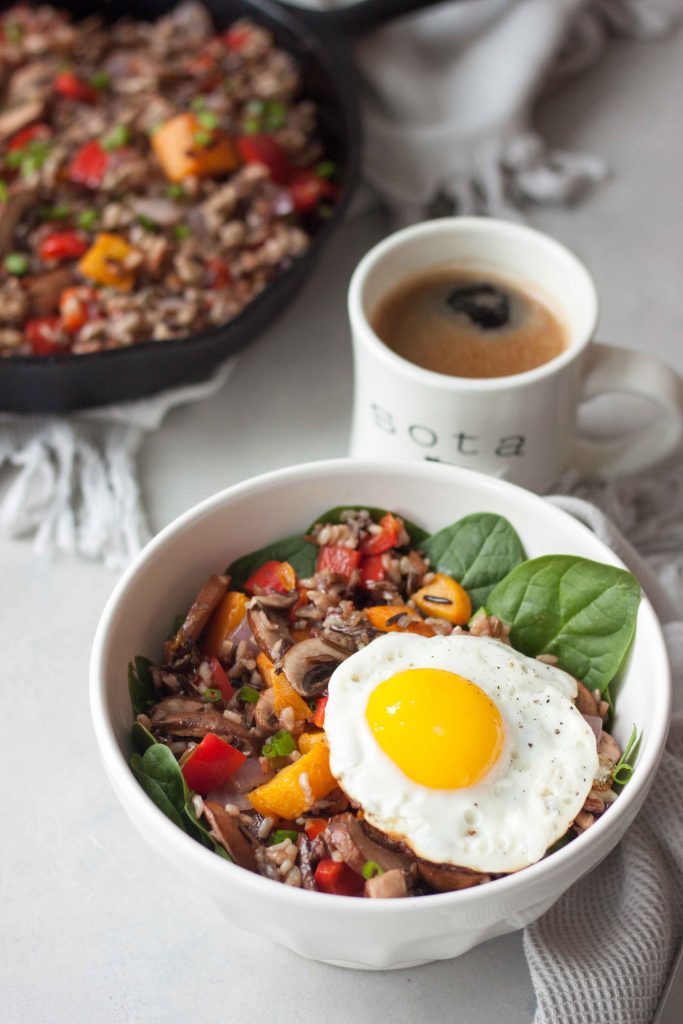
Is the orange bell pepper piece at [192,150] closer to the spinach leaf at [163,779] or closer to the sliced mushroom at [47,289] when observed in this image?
the sliced mushroom at [47,289]

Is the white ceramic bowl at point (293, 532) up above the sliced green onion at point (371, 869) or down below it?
above

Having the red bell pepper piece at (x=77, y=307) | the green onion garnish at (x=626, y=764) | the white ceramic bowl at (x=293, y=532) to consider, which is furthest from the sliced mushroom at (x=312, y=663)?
the red bell pepper piece at (x=77, y=307)

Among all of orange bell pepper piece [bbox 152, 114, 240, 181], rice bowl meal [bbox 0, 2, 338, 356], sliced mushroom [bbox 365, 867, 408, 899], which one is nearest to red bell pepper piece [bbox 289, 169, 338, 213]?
rice bowl meal [bbox 0, 2, 338, 356]

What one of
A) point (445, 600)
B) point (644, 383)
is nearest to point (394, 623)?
point (445, 600)

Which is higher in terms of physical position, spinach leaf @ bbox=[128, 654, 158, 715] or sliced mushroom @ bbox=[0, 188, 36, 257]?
sliced mushroom @ bbox=[0, 188, 36, 257]

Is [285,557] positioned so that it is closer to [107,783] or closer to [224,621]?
[224,621]

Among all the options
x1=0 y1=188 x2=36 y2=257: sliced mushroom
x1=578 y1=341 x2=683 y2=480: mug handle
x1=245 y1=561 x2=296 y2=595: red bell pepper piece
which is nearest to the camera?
x1=245 y1=561 x2=296 y2=595: red bell pepper piece

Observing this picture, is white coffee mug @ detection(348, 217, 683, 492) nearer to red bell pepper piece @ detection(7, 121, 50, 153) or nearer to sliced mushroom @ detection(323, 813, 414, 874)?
sliced mushroom @ detection(323, 813, 414, 874)
